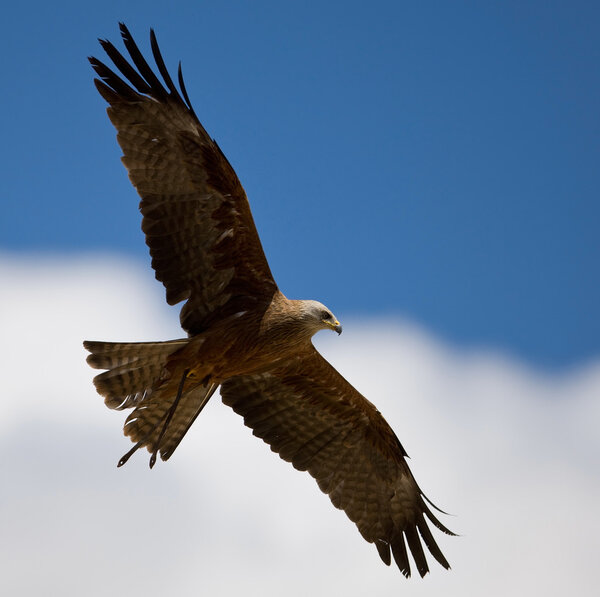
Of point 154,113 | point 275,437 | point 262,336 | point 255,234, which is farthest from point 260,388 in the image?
point 154,113

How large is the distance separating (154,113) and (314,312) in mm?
2277

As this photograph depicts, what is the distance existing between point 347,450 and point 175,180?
3.73 m

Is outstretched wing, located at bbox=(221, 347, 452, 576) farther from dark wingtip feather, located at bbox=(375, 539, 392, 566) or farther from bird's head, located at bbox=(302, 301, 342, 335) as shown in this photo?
bird's head, located at bbox=(302, 301, 342, 335)

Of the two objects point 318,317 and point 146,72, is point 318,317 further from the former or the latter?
point 146,72

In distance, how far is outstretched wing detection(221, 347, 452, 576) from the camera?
10.4 meters

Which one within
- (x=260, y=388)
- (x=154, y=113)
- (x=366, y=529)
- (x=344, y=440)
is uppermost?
(x=154, y=113)

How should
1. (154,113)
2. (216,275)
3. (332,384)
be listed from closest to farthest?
(154,113) → (216,275) → (332,384)

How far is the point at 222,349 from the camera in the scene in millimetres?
9070

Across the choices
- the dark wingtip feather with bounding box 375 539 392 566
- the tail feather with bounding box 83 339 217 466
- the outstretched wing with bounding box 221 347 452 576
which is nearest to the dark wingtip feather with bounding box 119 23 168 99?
the tail feather with bounding box 83 339 217 466

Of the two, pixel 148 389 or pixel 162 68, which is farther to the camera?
pixel 148 389

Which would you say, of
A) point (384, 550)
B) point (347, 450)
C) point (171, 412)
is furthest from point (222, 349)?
point (384, 550)

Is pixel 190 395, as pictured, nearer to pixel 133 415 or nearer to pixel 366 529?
pixel 133 415

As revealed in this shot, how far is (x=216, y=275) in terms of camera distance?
9133 mm

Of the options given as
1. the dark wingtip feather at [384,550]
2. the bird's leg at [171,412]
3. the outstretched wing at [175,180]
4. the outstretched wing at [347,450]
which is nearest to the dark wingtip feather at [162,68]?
the outstretched wing at [175,180]
